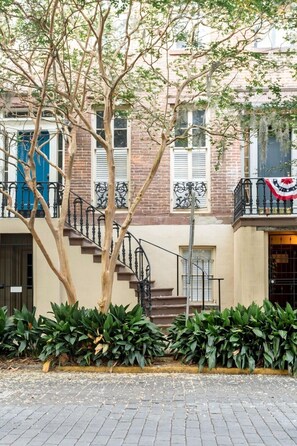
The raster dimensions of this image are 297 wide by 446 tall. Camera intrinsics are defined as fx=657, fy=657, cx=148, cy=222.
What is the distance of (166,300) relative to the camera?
1515 cm

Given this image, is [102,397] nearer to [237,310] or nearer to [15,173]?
[237,310]

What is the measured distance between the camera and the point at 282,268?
17.2 m

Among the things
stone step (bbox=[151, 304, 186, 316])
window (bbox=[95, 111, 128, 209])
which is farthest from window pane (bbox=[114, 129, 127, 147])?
stone step (bbox=[151, 304, 186, 316])

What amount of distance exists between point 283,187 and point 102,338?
678 centimetres

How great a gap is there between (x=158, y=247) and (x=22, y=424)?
379 inches

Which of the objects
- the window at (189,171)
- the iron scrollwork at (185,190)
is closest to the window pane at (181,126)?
the window at (189,171)

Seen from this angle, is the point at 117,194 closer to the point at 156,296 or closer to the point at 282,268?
the point at 156,296

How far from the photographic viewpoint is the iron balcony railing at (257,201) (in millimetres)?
15352

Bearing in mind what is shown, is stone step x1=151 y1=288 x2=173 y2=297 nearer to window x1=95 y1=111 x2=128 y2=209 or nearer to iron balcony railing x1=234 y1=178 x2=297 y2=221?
iron balcony railing x1=234 y1=178 x2=297 y2=221

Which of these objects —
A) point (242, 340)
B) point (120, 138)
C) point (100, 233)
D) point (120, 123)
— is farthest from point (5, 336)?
point (120, 123)

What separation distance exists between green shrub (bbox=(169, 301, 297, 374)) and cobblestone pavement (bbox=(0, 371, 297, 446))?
34cm

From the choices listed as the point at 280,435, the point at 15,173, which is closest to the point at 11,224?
the point at 15,173

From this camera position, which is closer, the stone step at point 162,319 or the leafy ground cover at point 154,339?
the leafy ground cover at point 154,339

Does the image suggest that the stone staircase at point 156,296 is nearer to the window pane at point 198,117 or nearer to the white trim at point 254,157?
the white trim at point 254,157
